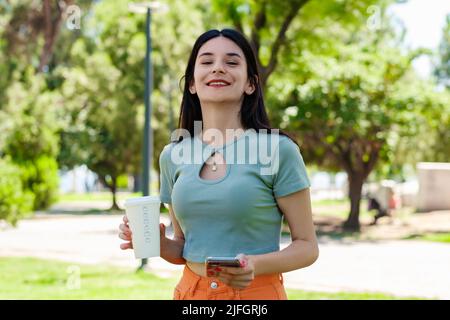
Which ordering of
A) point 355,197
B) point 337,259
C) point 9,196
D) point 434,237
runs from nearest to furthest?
point 337,259 → point 9,196 → point 434,237 → point 355,197

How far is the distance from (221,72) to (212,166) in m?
0.33

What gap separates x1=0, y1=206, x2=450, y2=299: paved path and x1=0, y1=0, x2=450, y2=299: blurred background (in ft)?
0.16

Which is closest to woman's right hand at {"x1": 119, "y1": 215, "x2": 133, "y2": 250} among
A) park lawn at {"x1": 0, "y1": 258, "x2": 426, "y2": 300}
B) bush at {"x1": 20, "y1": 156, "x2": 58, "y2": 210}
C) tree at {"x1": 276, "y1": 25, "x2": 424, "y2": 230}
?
park lawn at {"x1": 0, "y1": 258, "x2": 426, "y2": 300}

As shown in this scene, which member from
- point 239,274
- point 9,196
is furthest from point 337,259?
point 239,274

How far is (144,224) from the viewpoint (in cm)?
228

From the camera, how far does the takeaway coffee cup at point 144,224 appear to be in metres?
2.25

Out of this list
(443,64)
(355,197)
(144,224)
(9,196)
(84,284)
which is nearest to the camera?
(144,224)

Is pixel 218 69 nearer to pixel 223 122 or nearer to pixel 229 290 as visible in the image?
pixel 223 122

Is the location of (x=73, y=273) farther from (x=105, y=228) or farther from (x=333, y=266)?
(x=105, y=228)

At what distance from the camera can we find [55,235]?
19.7 m

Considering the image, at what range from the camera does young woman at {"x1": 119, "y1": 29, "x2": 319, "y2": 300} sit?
2.18 m

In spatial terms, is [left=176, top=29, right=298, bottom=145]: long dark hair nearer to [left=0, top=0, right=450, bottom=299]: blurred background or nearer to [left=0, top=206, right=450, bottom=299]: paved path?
[left=0, top=0, right=450, bottom=299]: blurred background

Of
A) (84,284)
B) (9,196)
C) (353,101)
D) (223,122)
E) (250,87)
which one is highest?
(353,101)

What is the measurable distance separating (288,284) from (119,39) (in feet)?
74.4
